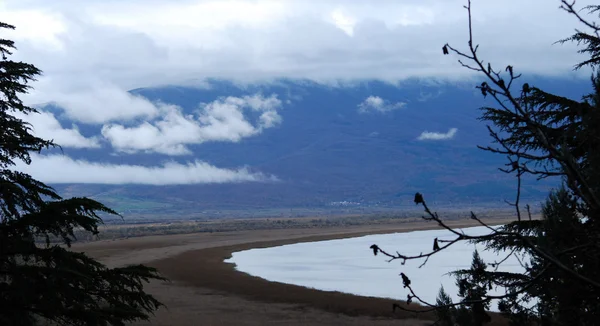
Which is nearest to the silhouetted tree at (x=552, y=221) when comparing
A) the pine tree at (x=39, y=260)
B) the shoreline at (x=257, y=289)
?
the pine tree at (x=39, y=260)

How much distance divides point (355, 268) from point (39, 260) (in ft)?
117

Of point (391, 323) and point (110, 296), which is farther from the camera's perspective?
point (391, 323)

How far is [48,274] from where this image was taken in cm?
908

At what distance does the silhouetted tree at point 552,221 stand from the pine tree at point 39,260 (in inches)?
149

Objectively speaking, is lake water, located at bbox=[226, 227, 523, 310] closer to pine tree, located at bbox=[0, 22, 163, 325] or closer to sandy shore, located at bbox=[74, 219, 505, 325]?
sandy shore, located at bbox=[74, 219, 505, 325]

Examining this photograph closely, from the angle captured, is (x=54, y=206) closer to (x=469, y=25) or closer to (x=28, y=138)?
(x=28, y=138)

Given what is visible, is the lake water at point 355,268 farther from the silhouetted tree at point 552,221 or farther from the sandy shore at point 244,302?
the silhouetted tree at point 552,221

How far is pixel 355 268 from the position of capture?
146 feet

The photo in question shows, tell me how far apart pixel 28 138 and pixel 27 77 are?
80 cm

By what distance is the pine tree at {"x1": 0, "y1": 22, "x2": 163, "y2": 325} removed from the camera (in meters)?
8.88

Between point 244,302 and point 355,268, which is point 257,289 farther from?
point 355,268

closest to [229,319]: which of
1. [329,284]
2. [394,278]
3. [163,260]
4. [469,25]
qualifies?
[329,284]

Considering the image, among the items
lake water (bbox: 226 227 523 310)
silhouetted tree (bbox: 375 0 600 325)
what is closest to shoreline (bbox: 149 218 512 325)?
lake water (bbox: 226 227 523 310)

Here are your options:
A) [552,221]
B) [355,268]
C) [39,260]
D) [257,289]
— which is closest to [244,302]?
[257,289]
